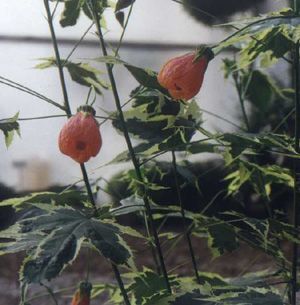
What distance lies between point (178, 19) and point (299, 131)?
1403 mm

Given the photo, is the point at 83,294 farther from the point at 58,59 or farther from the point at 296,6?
the point at 296,6

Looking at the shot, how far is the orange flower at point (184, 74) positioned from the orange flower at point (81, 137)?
10cm

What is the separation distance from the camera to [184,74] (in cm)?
74

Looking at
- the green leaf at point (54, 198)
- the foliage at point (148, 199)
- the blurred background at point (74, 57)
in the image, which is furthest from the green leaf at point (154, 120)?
the blurred background at point (74, 57)

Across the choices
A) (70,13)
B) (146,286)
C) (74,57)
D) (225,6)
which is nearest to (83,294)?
(146,286)

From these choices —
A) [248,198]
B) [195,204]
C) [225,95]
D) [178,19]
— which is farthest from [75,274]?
[178,19]

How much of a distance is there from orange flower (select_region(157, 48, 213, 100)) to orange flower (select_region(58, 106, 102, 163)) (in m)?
0.10

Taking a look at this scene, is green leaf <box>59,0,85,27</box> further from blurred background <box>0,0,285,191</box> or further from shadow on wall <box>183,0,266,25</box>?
shadow on wall <box>183,0,266,25</box>

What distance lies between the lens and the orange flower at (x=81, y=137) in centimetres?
77

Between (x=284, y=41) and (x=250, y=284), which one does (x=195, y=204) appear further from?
(x=284, y=41)

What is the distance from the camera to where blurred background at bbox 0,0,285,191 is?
6.37ft

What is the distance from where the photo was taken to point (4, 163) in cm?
229

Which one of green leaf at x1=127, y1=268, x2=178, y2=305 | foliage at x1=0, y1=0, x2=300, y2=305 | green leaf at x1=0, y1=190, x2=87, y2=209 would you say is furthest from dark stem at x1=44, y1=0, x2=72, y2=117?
green leaf at x1=127, y1=268, x2=178, y2=305

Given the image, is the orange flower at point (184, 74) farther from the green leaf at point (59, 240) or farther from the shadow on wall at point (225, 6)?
the shadow on wall at point (225, 6)
